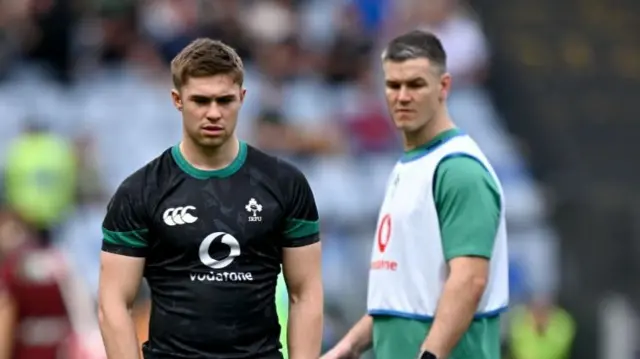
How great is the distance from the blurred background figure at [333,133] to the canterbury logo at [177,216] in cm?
674

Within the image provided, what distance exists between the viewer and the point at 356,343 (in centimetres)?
720

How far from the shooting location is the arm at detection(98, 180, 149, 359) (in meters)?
6.36

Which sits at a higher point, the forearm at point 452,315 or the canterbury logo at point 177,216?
the canterbury logo at point 177,216

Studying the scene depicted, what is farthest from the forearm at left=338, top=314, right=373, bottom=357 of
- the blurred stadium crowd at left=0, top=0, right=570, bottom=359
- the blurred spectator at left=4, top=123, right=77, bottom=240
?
the blurred spectator at left=4, top=123, right=77, bottom=240

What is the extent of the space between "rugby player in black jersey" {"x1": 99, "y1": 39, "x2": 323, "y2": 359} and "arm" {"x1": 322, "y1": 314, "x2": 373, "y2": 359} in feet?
2.35

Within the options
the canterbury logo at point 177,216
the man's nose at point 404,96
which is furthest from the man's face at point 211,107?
the man's nose at point 404,96

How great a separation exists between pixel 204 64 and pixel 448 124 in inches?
46.0

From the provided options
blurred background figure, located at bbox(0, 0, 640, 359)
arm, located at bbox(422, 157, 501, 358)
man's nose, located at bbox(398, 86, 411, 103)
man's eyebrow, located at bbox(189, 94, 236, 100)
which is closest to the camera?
man's eyebrow, located at bbox(189, 94, 236, 100)

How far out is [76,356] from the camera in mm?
11383

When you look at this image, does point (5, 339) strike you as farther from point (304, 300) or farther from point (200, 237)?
point (200, 237)

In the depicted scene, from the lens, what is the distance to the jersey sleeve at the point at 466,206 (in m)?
6.71

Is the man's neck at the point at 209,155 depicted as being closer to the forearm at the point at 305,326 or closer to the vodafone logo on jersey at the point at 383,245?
the forearm at the point at 305,326

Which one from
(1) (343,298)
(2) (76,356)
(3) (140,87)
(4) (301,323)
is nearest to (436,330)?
(4) (301,323)

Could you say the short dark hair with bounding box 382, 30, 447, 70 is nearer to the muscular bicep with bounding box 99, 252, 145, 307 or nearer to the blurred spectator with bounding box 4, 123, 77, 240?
the muscular bicep with bounding box 99, 252, 145, 307
